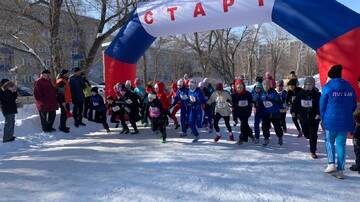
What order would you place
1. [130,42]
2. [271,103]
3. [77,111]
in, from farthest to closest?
1. [130,42]
2. [77,111]
3. [271,103]

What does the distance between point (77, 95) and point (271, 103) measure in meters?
6.26

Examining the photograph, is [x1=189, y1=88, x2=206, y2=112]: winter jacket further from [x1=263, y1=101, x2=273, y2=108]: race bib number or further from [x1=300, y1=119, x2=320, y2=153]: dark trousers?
[x1=300, y1=119, x2=320, y2=153]: dark trousers

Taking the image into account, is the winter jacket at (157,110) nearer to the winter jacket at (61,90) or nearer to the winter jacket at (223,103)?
the winter jacket at (223,103)

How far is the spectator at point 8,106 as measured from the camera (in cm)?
1028

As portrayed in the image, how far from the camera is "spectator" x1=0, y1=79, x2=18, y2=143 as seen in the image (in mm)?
10281

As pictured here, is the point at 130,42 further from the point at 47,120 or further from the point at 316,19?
the point at 316,19

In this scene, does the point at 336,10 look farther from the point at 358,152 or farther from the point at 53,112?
the point at 53,112

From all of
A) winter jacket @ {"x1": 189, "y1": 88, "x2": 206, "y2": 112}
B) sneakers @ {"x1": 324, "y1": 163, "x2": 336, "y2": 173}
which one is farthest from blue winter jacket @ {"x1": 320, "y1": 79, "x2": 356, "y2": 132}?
winter jacket @ {"x1": 189, "y1": 88, "x2": 206, "y2": 112}

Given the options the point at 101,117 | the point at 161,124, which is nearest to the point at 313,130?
the point at 161,124

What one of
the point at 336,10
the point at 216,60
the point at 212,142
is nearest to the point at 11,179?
the point at 212,142

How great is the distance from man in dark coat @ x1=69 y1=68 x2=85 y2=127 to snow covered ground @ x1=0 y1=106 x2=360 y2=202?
2.30 m

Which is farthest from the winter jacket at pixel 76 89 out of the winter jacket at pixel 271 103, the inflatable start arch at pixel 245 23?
the winter jacket at pixel 271 103

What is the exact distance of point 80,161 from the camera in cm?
829

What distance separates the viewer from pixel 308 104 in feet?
26.4
